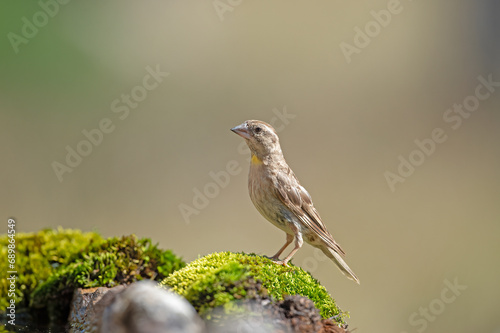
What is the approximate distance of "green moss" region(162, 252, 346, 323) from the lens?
3.07 m

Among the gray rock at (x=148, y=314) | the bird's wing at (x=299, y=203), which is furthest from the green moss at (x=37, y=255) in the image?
the gray rock at (x=148, y=314)

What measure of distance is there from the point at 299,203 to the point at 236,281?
1472 millimetres

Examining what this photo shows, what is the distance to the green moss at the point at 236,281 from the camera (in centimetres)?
307

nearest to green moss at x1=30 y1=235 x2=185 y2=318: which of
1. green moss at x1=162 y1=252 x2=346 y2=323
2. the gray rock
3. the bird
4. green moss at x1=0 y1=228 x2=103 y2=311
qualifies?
green moss at x1=0 y1=228 x2=103 y2=311

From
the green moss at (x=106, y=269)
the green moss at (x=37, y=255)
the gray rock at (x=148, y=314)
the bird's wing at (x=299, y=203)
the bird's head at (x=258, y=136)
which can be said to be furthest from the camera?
the green moss at (x=37, y=255)

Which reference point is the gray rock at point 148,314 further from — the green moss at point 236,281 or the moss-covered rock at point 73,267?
the moss-covered rock at point 73,267

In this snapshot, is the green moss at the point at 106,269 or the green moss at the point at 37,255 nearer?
the green moss at the point at 106,269

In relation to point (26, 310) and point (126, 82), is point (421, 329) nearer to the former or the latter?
point (26, 310)

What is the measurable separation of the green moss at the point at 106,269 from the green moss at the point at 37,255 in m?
0.22

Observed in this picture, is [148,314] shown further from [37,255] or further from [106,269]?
[37,255]

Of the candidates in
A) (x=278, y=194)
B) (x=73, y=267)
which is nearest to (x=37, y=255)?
(x=73, y=267)

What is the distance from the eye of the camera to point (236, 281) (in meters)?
3.13

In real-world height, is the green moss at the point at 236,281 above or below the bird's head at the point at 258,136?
below

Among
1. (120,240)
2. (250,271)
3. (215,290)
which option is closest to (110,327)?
(215,290)
